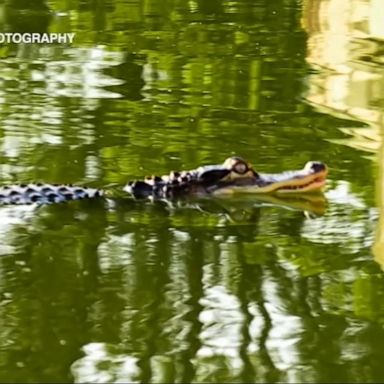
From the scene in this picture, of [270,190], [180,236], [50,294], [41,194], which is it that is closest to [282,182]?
[270,190]

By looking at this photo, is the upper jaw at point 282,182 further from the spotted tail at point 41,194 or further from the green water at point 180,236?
the spotted tail at point 41,194

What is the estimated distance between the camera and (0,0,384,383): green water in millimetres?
3439

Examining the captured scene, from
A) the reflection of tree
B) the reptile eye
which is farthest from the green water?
the reptile eye

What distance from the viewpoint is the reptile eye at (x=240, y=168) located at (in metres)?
5.02

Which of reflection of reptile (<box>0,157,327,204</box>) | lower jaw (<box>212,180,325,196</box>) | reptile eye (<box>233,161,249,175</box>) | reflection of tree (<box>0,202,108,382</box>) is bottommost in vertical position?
reflection of tree (<box>0,202,108,382</box>)

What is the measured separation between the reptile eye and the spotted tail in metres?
0.59

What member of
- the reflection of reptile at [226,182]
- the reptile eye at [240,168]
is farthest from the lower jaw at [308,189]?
the reptile eye at [240,168]

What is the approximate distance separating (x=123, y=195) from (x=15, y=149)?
83cm

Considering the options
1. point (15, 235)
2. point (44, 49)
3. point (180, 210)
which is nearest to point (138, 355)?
point (15, 235)

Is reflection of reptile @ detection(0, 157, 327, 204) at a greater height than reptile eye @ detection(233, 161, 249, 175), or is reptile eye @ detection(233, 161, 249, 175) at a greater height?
reptile eye @ detection(233, 161, 249, 175)

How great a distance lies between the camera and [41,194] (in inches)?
193

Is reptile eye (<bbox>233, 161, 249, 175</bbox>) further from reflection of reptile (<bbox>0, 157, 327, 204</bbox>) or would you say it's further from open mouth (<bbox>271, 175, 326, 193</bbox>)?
open mouth (<bbox>271, 175, 326, 193</bbox>)

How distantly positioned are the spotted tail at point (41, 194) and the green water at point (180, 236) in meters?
0.06

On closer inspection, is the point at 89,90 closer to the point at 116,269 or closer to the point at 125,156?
the point at 125,156
